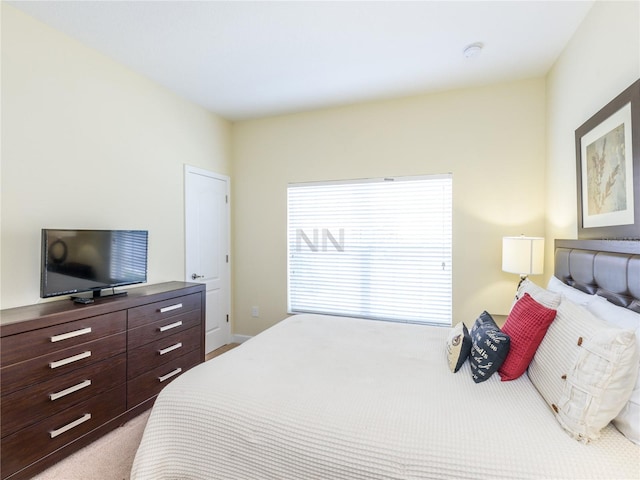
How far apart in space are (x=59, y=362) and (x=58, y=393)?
0.61 feet

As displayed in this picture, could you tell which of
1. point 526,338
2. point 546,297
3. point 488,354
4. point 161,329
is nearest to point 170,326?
point 161,329

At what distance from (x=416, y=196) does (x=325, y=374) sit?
7.49 feet

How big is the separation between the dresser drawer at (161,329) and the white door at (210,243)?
67cm

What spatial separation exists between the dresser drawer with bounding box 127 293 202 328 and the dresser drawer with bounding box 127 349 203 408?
0.41 m

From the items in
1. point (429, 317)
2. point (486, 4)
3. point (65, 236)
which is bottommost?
point (429, 317)

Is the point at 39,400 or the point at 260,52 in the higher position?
the point at 260,52

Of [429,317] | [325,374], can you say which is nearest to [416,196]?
[429,317]

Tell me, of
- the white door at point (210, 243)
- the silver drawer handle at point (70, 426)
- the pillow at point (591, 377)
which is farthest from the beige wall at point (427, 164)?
the silver drawer handle at point (70, 426)

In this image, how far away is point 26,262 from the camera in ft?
6.72

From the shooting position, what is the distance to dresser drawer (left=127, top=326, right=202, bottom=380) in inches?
91.4

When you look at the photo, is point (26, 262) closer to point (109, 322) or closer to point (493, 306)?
point (109, 322)

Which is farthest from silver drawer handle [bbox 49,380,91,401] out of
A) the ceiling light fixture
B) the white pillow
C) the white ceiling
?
the ceiling light fixture

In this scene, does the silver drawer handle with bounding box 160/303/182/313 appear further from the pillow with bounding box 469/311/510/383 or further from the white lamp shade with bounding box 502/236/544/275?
the white lamp shade with bounding box 502/236/544/275

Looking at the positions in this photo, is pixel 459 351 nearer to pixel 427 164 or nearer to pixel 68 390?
pixel 427 164
